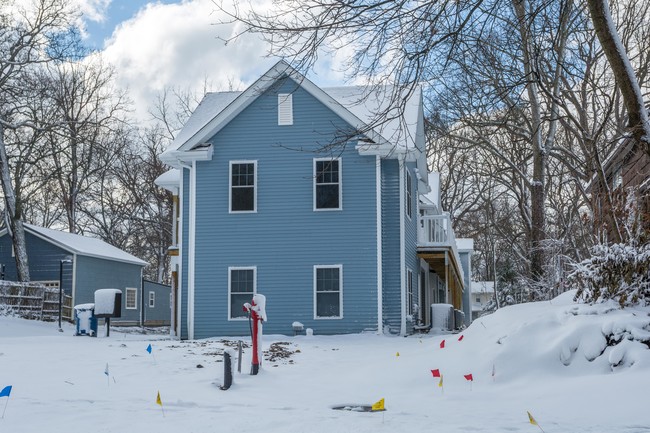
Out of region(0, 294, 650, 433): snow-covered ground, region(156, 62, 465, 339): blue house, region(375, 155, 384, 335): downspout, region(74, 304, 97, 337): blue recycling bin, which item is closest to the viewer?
region(0, 294, 650, 433): snow-covered ground

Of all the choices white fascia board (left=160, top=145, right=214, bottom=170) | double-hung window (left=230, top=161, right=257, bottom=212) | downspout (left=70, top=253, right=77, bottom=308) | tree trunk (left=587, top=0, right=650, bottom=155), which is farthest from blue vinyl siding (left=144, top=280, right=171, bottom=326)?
tree trunk (left=587, top=0, right=650, bottom=155)

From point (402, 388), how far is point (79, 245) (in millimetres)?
25525

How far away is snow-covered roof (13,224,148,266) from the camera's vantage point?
1221 inches

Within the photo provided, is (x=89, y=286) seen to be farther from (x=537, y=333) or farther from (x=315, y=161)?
(x=537, y=333)

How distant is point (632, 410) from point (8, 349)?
458 inches

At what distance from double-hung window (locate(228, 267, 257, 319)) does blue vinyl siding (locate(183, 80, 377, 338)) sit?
0.13 meters

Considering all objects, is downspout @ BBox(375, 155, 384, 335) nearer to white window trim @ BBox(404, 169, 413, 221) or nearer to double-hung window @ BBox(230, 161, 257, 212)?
white window trim @ BBox(404, 169, 413, 221)

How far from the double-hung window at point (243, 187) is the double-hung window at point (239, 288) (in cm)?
163

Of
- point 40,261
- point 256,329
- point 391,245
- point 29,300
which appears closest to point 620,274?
point 256,329

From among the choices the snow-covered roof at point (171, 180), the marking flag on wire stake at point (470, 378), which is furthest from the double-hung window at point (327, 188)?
the marking flag on wire stake at point (470, 378)

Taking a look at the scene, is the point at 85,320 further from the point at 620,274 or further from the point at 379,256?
the point at 620,274

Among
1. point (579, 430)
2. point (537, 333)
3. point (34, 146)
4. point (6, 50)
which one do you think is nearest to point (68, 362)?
point (537, 333)

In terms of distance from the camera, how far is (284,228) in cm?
1948

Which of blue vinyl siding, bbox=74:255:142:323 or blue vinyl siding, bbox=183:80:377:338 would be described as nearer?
blue vinyl siding, bbox=183:80:377:338
